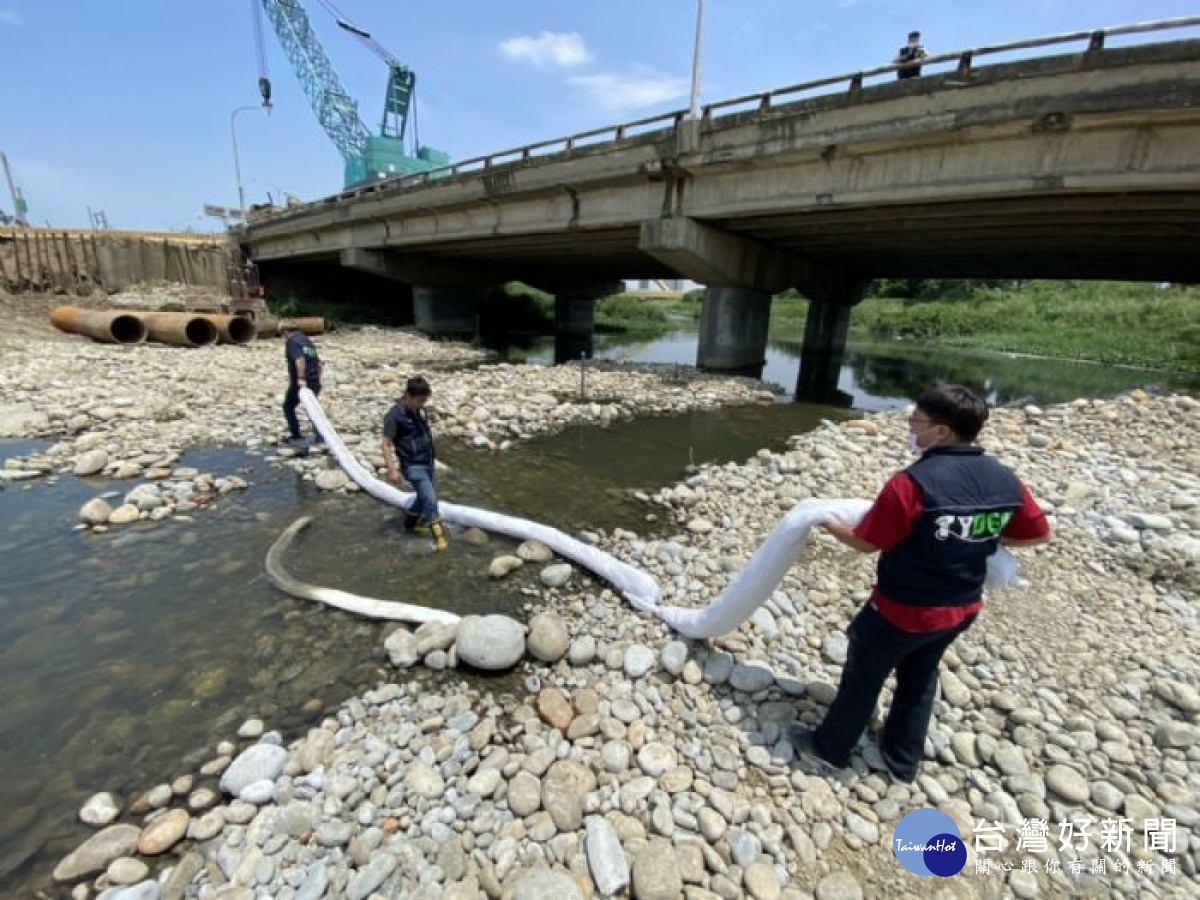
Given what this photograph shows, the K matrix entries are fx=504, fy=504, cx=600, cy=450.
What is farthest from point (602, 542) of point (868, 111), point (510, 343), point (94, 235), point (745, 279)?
point (94, 235)

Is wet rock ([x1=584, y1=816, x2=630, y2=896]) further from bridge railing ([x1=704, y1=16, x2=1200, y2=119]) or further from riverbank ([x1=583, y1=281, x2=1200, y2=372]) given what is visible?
riverbank ([x1=583, y1=281, x2=1200, y2=372])

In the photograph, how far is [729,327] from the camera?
56.6 ft

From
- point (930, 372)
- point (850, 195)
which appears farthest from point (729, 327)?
point (930, 372)

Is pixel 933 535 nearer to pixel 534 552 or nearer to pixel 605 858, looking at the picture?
pixel 605 858

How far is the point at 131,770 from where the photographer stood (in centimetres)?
286

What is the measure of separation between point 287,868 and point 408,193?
75.5ft

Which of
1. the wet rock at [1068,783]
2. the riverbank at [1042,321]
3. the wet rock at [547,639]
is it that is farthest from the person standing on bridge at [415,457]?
the riverbank at [1042,321]

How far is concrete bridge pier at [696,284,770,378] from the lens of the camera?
17156mm

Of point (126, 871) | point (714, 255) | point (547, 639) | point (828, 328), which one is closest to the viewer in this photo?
point (126, 871)

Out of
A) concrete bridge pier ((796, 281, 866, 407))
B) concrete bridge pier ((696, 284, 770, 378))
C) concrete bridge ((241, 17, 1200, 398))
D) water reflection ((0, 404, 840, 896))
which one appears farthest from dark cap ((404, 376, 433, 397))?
concrete bridge pier ((796, 281, 866, 407))

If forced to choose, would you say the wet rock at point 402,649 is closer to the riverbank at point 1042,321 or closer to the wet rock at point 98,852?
the wet rock at point 98,852

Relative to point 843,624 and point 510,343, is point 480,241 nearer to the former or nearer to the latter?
point 510,343

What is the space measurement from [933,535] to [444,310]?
93.5ft

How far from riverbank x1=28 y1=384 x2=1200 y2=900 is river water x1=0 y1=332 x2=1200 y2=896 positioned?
311mm
